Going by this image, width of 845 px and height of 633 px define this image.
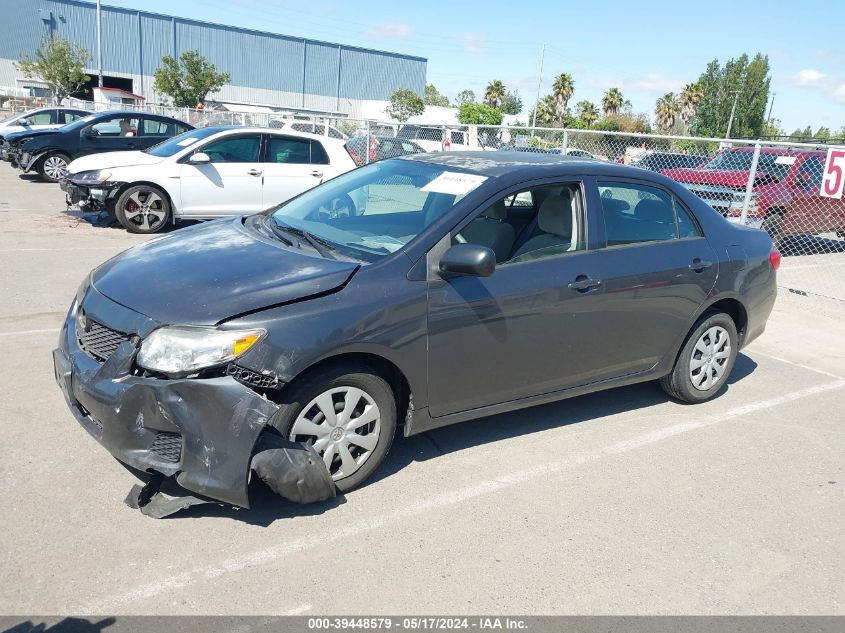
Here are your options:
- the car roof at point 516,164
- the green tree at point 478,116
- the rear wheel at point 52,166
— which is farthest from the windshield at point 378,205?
the green tree at point 478,116

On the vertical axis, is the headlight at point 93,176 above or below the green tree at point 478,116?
below

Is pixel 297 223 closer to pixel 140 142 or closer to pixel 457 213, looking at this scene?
pixel 457 213

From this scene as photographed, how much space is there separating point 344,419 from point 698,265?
2.83 meters

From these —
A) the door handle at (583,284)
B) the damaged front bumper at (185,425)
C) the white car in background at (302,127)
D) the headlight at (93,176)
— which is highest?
the white car in background at (302,127)

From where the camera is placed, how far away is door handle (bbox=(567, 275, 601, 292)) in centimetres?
449

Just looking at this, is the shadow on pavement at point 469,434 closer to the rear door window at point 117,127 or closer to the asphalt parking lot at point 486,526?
the asphalt parking lot at point 486,526

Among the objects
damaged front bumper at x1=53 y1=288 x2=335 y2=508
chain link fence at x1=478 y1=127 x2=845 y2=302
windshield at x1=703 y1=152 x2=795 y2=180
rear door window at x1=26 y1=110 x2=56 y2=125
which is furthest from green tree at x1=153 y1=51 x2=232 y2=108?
damaged front bumper at x1=53 y1=288 x2=335 y2=508

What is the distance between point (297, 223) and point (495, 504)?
2121 millimetres

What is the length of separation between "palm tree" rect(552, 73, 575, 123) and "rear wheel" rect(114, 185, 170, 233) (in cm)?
6624

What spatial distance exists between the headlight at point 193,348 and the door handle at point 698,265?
3.13 meters

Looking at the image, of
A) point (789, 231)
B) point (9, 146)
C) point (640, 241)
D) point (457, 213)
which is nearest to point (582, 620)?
point (457, 213)

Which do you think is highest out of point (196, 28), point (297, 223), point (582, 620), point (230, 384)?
point (196, 28)

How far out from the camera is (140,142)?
15914mm

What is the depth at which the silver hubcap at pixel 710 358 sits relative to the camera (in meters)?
5.43
